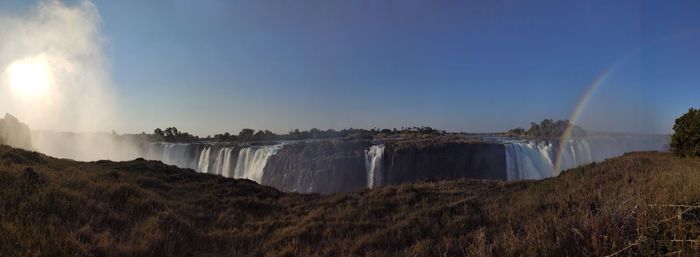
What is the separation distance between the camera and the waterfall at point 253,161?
150ft

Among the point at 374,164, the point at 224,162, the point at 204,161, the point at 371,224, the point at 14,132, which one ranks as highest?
the point at 14,132

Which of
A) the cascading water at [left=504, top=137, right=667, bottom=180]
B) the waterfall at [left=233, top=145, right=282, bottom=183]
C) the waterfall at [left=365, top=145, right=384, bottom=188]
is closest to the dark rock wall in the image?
the waterfall at [left=365, top=145, right=384, bottom=188]

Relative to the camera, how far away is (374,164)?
142 feet

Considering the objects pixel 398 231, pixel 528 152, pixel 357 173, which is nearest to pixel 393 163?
pixel 357 173

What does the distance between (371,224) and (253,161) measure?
38.9 m

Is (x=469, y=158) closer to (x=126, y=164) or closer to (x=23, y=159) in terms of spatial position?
(x=126, y=164)

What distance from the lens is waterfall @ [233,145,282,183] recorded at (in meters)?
45.6

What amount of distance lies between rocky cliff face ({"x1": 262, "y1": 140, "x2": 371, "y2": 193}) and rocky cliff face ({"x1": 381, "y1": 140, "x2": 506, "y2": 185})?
3445 mm

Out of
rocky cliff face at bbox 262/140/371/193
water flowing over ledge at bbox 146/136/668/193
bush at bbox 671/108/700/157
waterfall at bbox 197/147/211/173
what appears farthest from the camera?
waterfall at bbox 197/147/211/173

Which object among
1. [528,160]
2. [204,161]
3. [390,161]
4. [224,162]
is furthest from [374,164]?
[204,161]

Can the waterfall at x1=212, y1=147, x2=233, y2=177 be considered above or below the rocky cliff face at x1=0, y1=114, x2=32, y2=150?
below

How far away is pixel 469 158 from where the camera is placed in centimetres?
4484

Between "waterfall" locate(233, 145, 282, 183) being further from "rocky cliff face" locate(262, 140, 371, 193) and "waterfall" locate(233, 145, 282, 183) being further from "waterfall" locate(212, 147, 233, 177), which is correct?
"waterfall" locate(212, 147, 233, 177)

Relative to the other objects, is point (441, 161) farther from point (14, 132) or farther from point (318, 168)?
point (14, 132)
